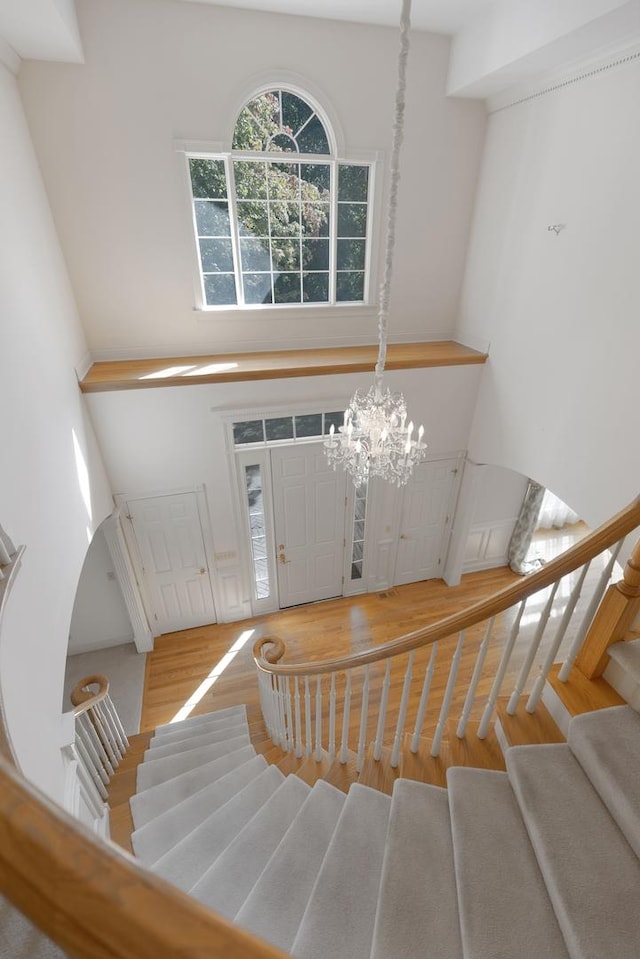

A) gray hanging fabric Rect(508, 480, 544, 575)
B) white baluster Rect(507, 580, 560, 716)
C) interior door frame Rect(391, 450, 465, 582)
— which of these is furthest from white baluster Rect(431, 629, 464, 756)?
gray hanging fabric Rect(508, 480, 544, 575)

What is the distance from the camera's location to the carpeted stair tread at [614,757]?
148 cm

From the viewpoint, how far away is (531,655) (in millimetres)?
1805

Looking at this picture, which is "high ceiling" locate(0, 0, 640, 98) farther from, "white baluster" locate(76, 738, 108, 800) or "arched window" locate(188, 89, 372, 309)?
"white baluster" locate(76, 738, 108, 800)

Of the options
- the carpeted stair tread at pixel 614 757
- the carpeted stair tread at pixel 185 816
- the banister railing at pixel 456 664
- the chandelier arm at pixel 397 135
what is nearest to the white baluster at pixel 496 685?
the banister railing at pixel 456 664

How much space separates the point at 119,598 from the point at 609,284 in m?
6.10

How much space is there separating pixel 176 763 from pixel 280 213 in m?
5.51

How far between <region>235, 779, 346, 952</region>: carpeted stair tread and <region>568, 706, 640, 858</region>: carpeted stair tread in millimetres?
1244

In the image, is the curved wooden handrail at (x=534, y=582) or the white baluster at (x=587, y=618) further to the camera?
the white baluster at (x=587, y=618)

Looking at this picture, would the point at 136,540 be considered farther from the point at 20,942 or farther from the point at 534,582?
the point at 20,942

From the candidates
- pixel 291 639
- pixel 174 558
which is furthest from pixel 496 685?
pixel 174 558

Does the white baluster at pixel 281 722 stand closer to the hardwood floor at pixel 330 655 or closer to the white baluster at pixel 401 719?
the hardwood floor at pixel 330 655

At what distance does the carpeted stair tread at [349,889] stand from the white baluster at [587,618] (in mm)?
999

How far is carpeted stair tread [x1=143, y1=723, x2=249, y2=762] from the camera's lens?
12.9 ft

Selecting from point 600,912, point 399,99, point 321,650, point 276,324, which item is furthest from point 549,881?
point 276,324
